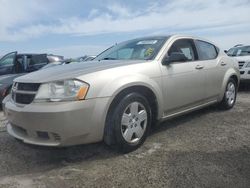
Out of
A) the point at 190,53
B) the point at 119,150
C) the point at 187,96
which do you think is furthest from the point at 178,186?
the point at 190,53

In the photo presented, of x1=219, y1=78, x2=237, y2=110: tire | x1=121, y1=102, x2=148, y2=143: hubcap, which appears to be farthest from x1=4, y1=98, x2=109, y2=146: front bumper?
x1=219, y1=78, x2=237, y2=110: tire

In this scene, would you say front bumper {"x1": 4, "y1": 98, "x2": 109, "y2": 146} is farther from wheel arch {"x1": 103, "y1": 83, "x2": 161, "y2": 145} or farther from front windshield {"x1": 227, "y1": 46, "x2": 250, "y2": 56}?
front windshield {"x1": 227, "y1": 46, "x2": 250, "y2": 56}

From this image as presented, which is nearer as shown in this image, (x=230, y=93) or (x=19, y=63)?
(x=230, y=93)

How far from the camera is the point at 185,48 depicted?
5176 millimetres

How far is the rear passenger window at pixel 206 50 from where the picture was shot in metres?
5.46

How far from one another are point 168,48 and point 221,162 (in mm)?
1891

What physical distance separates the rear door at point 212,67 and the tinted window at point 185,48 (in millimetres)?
161

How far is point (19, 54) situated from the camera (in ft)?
28.6

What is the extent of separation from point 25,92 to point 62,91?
52 cm

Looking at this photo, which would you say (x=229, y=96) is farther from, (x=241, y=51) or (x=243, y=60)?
(x=241, y=51)

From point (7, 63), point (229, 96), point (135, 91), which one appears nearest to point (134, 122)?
point (135, 91)

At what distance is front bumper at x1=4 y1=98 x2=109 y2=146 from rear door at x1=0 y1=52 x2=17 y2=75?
5.18 m

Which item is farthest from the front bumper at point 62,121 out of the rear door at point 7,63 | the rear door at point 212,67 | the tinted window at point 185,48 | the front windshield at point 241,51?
the front windshield at point 241,51

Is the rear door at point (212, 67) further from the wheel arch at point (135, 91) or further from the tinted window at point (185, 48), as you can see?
the wheel arch at point (135, 91)
